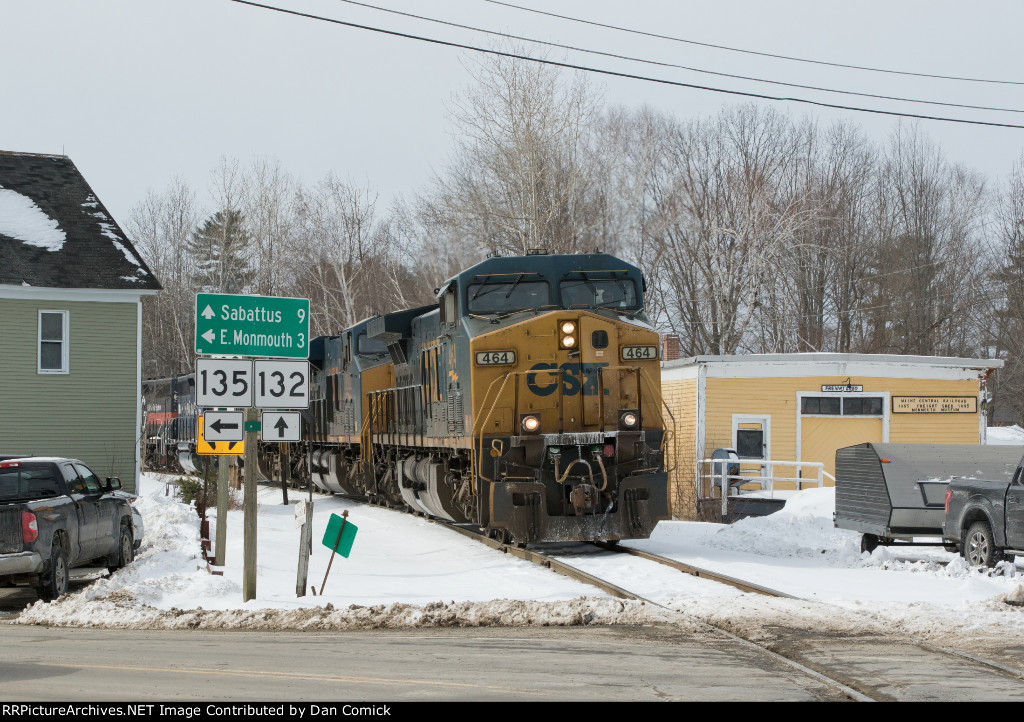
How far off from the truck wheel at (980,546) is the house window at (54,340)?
19.2 m

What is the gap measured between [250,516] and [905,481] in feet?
30.1

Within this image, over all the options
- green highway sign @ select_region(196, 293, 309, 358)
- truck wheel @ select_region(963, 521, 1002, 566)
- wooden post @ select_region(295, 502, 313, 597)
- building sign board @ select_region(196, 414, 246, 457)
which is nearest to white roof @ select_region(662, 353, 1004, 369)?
truck wheel @ select_region(963, 521, 1002, 566)

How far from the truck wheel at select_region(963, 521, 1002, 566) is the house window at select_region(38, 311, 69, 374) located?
756 inches

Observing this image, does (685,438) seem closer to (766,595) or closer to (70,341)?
(70,341)

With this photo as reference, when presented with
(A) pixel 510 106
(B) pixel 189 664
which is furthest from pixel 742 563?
(A) pixel 510 106

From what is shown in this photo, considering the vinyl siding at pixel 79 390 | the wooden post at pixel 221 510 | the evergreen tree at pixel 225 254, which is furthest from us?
the evergreen tree at pixel 225 254

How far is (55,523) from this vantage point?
12.3 metres

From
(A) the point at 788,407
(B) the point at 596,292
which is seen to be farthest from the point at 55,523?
(A) the point at 788,407

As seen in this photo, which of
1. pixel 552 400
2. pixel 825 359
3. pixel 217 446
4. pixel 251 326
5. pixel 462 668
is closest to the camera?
pixel 462 668

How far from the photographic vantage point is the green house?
79.5 feet

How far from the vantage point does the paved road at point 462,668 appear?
6.92m

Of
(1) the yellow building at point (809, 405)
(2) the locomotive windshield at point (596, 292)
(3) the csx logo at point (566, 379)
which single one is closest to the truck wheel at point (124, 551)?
(3) the csx logo at point (566, 379)

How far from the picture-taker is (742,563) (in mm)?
14156

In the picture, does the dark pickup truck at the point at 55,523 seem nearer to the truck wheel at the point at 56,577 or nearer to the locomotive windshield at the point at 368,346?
the truck wheel at the point at 56,577
